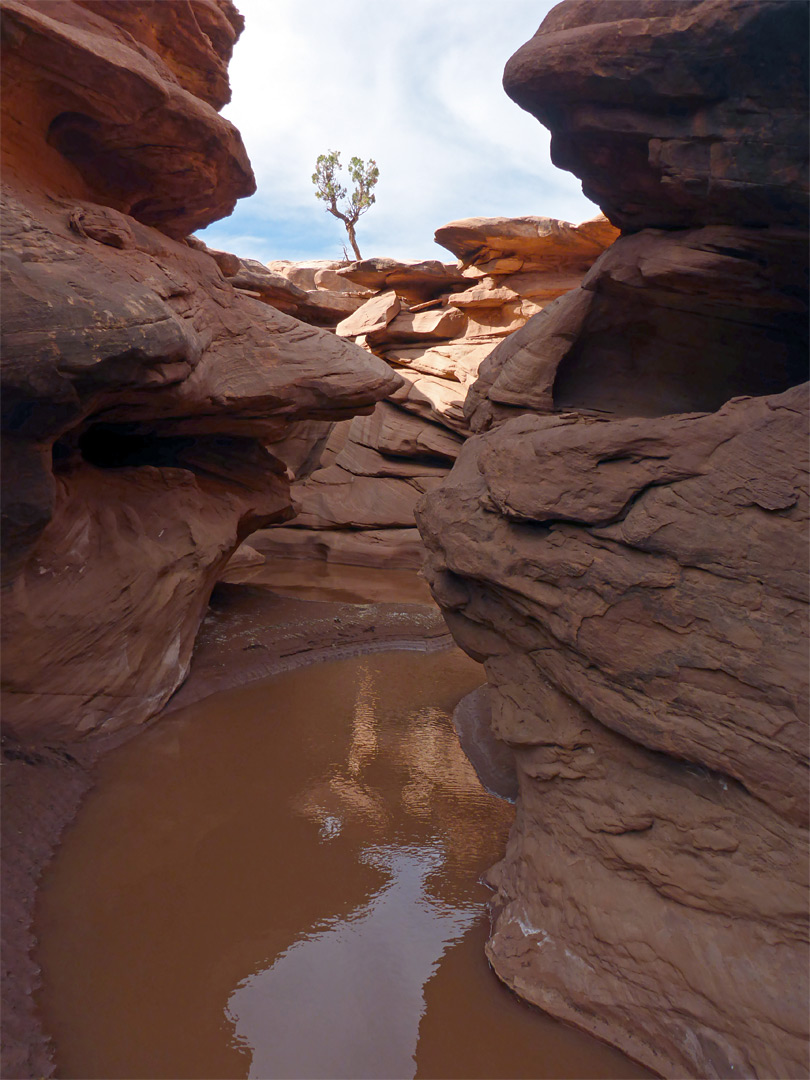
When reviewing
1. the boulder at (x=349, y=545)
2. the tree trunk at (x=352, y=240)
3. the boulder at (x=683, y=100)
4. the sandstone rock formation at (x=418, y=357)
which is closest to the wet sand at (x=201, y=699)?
the boulder at (x=349, y=545)

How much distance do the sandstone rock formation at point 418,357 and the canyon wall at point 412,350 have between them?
23 millimetres

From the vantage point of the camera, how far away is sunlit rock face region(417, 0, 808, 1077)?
2959 millimetres

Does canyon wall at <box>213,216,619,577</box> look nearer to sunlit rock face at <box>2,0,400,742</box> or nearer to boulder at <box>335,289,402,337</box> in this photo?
boulder at <box>335,289,402,337</box>

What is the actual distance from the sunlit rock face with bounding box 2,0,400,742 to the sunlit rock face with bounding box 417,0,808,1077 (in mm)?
2710

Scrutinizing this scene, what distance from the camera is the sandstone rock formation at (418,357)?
13523 millimetres

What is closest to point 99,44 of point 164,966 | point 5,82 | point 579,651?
point 5,82

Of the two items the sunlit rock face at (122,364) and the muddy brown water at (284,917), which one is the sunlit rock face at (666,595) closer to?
the muddy brown water at (284,917)

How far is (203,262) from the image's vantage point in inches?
282

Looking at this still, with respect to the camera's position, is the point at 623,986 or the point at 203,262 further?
the point at 203,262

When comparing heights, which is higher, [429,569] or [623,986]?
[429,569]

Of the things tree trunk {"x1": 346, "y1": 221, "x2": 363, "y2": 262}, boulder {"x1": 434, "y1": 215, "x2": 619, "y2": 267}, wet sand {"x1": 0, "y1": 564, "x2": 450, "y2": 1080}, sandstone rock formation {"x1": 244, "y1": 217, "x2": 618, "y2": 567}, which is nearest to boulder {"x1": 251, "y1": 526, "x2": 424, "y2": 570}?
sandstone rock formation {"x1": 244, "y1": 217, "x2": 618, "y2": 567}

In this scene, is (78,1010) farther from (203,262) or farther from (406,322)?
(406,322)

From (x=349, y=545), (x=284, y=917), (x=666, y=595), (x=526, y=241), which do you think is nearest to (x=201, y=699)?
(x=284, y=917)

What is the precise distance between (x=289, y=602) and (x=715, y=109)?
25.2 ft
